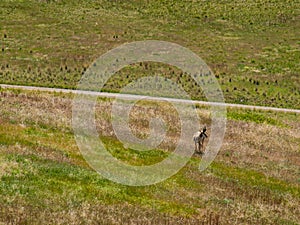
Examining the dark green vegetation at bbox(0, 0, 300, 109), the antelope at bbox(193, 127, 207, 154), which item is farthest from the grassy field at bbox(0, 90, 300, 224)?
the dark green vegetation at bbox(0, 0, 300, 109)

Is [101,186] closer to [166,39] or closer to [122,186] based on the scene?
[122,186]

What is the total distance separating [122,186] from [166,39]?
5909cm

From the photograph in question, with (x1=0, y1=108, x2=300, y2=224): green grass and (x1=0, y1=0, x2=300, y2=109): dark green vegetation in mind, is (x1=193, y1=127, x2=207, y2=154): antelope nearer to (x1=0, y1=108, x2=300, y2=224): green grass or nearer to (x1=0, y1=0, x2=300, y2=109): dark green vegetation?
(x1=0, y1=108, x2=300, y2=224): green grass

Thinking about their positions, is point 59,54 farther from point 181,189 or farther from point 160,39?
point 181,189

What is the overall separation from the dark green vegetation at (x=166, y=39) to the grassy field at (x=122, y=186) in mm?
25601

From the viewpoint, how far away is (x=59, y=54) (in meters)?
70.6

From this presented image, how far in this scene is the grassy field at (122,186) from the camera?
16938 mm

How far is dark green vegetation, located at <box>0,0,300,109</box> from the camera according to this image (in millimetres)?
62422

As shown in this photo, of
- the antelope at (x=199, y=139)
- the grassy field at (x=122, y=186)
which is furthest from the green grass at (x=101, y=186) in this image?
the antelope at (x=199, y=139)

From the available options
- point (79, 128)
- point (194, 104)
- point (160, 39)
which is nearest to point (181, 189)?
point (79, 128)

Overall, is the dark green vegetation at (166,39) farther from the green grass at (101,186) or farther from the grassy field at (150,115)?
the green grass at (101,186)

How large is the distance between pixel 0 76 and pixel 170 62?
2214 cm

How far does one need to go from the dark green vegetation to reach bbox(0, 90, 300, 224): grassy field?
25601 millimetres

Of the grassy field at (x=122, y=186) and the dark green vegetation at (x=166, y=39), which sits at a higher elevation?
the dark green vegetation at (x=166, y=39)
